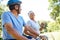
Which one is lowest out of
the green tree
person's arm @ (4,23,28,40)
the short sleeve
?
person's arm @ (4,23,28,40)

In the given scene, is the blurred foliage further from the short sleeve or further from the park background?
the short sleeve

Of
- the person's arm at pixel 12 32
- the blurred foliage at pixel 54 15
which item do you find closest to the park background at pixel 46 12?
the blurred foliage at pixel 54 15

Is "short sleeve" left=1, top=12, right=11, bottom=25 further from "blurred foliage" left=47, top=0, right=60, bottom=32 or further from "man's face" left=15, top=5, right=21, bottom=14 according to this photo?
"blurred foliage" left=47, top=0, right=60, bottom=32

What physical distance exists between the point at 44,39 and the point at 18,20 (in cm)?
25

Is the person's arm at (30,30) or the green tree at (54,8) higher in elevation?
the green tree at (54,8)

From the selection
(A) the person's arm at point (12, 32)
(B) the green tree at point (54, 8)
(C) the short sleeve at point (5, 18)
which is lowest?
(A) the person's arm at point (12, 32)

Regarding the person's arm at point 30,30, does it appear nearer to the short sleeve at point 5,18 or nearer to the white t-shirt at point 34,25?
the white t-shirt at point 34,25

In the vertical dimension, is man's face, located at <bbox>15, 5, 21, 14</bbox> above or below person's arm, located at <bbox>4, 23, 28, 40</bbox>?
above

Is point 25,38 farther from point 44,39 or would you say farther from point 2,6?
point 2,6

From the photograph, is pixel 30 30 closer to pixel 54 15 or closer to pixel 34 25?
pixel 34 25

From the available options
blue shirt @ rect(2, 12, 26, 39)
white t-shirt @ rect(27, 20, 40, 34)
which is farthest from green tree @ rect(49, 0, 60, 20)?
blue shirt @ rect(2, 12, 26, 39)

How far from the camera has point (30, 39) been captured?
1107 millimetres

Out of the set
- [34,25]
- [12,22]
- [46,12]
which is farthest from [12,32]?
[46,12]

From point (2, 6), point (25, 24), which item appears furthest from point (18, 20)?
point (2, 6)
